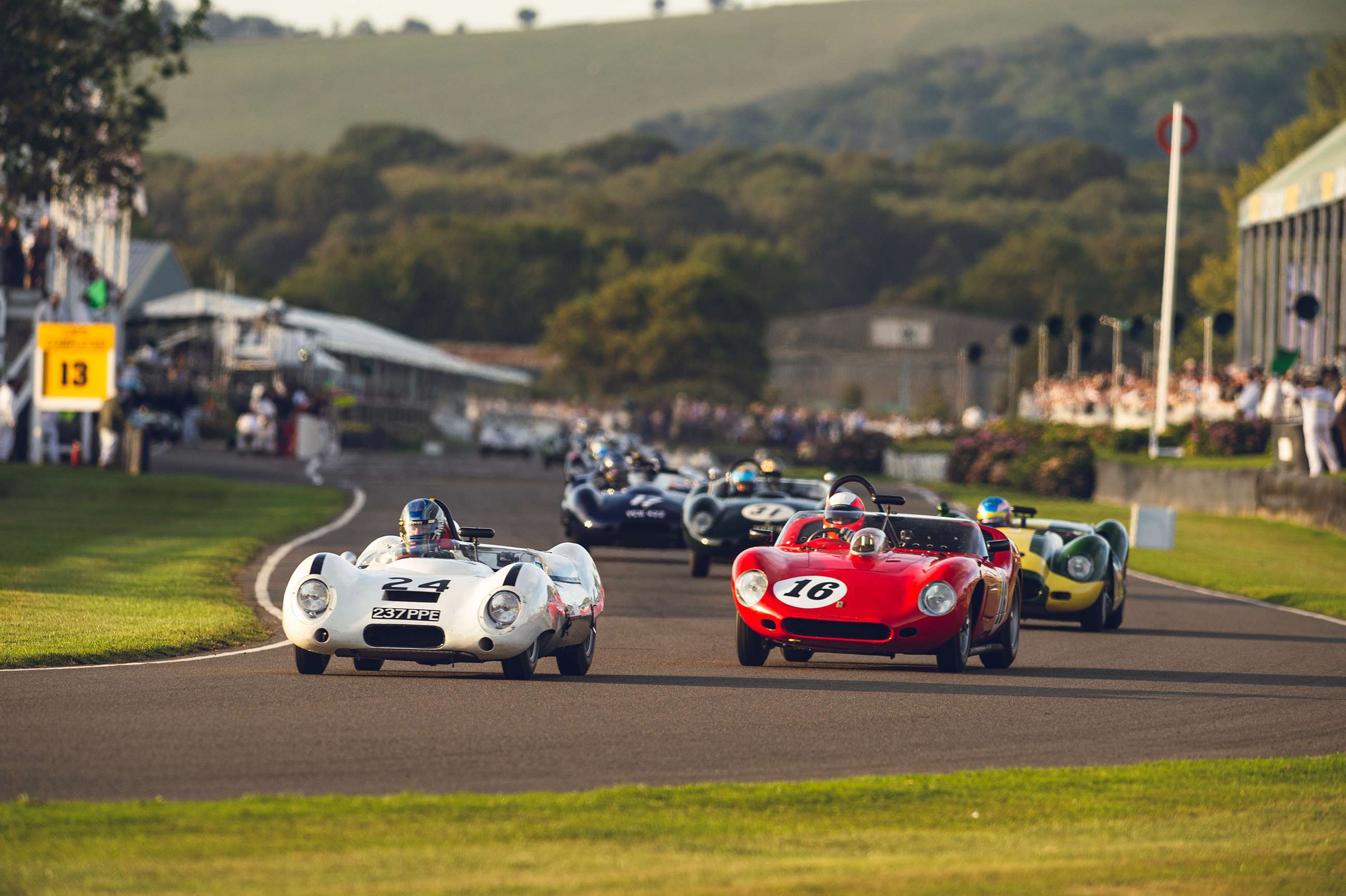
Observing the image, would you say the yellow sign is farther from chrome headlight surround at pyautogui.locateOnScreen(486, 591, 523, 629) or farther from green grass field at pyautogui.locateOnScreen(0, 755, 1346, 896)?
green grass field at pyautogui.locateOnScreen(0, 755, 1346, 896)

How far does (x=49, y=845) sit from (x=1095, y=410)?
52430 mm

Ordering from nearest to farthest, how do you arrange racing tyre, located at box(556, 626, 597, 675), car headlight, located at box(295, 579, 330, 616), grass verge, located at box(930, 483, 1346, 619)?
car headlight, located at box(295, 579, 330, 616) < racing tyre, located at box(556, 626, 597, 675) < grass verge, located at box(930, 483, 1346, 619)

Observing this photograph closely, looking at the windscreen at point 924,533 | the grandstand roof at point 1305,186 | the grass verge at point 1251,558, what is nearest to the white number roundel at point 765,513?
the grass verge at point 1251,558

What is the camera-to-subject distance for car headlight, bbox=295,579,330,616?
13.0m

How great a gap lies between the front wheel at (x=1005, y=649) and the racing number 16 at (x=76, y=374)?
23687mm

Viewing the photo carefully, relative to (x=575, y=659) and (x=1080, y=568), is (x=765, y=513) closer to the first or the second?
(x=1080, y=568)

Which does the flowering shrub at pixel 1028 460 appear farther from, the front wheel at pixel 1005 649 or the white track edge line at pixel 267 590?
the front wheel at pixel 1005 649

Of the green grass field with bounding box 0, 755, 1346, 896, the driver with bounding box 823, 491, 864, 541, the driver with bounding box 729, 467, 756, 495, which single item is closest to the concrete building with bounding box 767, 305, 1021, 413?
the driver with bounding box 729, 467, 756, 495

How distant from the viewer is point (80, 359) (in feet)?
117

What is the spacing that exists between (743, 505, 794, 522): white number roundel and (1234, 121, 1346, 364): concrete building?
96.4 feet

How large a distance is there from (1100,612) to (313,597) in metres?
8.90

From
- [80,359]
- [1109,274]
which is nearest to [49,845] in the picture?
[80,359]

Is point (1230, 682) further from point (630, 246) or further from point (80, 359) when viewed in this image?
point (630, 246)

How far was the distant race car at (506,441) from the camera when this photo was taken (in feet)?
226
